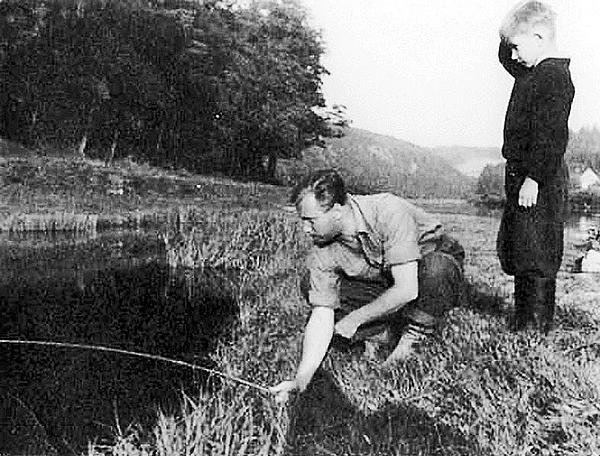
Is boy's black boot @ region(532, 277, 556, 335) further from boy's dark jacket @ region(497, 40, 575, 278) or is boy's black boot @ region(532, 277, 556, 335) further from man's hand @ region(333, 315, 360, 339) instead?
man's hand @ region(333, 315, 360, 339)

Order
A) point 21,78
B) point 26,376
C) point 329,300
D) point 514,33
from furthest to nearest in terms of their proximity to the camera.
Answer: point 21,78 < point 26,376 < point 514,33 < point 329,300

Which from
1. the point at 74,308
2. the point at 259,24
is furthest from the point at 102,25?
the point at 74,308

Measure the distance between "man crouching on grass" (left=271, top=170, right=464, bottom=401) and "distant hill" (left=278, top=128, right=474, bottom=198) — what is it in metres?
0.18

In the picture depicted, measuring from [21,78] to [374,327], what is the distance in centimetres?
111

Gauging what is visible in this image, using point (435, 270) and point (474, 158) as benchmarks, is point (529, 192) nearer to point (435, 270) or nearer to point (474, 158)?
point (435, 270)

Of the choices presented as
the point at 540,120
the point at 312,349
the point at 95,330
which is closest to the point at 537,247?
the point at 540,120

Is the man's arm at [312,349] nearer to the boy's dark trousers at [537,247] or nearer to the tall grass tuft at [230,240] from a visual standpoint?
the boy's dark trousers at [537,247]

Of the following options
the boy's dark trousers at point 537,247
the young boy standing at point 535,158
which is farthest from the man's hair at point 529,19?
the boy's dark trousers at point 537,247

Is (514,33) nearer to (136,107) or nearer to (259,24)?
(259,24)

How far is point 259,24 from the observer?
5.33 ft

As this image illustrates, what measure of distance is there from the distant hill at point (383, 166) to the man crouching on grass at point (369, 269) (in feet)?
0.60

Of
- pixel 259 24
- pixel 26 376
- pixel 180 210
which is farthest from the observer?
pixel 180 210

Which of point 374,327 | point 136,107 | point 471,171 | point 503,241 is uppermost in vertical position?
point 136,107

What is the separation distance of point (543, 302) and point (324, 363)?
1.35ft
